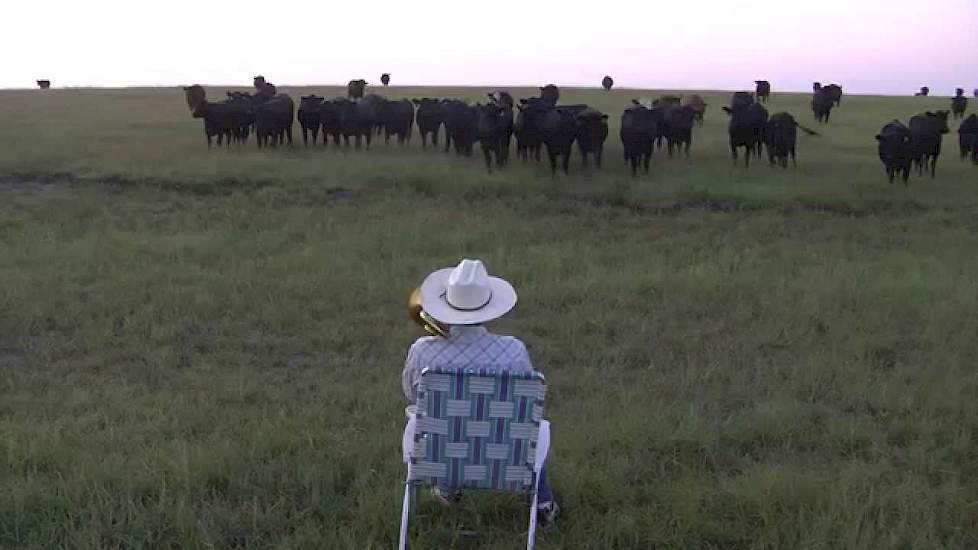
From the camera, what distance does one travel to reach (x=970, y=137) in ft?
71.3

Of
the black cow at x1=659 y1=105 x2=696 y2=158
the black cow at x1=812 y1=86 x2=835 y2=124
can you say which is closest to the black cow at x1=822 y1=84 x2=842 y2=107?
the black cow at x1=812 y1=86 x2=835 y2=124

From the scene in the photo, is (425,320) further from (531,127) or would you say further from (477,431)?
(531,127)

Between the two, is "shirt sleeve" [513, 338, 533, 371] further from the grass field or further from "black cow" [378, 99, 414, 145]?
"black cow" [378, 99, 414, 145]

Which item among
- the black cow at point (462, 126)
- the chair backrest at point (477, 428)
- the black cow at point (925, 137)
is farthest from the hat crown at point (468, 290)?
the black cow at point (462, 126)

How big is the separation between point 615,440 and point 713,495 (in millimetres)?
819

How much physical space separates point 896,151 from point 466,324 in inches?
634

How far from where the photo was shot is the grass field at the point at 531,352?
14.6 feet

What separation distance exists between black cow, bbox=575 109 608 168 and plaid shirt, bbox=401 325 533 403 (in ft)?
→ 49.6

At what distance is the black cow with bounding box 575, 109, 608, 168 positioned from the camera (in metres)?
18.8

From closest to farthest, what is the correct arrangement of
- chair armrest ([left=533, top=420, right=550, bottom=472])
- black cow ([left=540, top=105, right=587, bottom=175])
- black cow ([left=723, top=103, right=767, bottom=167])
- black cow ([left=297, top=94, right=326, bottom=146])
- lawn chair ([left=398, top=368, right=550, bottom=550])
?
lawn chair ([left=398, top=368, right=550, bottom=550]) → chair armrest ([left=533, top=420, right=550, bottom=472]) → black cow ([left=540, top=105, right=587, bottom=175]) → black cow ([left=723, top=103, right=767, bottom=167]) → black cow ([left=297, top=94, right=326, bottom=146])

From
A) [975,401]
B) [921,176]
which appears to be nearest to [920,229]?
[921,176]

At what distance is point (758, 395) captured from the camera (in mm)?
6496

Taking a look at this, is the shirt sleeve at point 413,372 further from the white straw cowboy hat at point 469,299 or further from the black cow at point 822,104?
the black cow at point 822,104

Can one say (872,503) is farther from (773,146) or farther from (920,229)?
(773,146)
